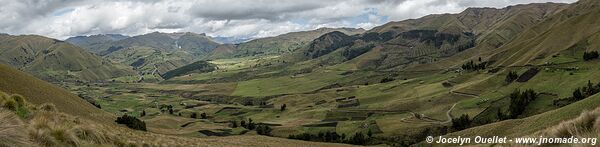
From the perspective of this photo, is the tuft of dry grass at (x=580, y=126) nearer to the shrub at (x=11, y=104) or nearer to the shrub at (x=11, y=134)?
the shrub at (x=11, y=134)

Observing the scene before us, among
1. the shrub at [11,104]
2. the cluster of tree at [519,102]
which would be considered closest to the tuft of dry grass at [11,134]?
the shrub at [11,104]

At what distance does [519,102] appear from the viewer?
179 metres

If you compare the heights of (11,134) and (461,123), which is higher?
(11,134)

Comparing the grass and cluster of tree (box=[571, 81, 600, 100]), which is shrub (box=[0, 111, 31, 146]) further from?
cluster of tree (box=[571, 81, 600, 100])

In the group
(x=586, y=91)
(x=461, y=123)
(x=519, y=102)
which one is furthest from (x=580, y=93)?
(x=461, y=123)

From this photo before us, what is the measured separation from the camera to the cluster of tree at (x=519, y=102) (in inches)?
6723

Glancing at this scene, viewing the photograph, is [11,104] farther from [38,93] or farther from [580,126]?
[38,93]

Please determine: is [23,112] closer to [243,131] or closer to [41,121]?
[41,121]

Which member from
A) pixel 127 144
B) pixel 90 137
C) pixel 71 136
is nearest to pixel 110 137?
pixel 127 144

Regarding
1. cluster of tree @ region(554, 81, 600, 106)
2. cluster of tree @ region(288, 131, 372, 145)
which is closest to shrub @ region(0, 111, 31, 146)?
cluster of tree @ region(288, 131, 372, 145)

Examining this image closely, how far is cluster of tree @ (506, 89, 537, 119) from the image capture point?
560ft

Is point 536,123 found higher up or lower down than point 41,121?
lower down

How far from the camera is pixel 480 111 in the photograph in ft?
638

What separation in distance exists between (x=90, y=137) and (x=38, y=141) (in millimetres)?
5594
